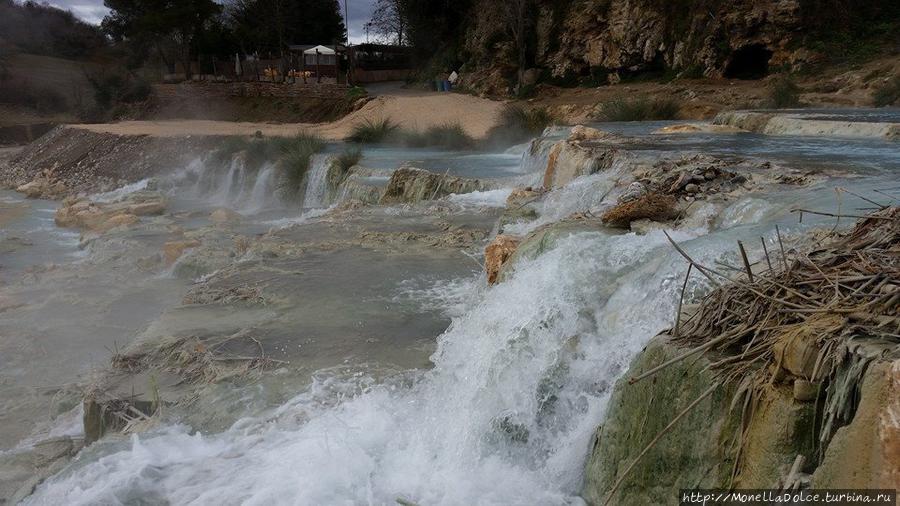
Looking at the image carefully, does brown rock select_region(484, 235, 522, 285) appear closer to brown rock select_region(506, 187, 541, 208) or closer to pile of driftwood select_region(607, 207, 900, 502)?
brown rock select_region(506, 187, 541, 208)

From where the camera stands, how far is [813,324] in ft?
6.95

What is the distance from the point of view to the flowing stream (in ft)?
11.5

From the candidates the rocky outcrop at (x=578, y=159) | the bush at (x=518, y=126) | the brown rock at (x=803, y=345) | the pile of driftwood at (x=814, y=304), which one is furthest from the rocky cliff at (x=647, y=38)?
the brown rock at (x=803, y=345)

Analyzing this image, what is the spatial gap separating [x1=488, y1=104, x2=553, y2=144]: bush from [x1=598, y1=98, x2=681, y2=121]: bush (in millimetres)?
1417

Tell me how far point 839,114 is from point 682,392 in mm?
10770

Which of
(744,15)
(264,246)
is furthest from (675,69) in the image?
(264,246)

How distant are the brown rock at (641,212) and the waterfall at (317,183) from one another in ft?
25.8

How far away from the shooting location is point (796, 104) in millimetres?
14133

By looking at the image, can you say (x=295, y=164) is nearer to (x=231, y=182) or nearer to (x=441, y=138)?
(x=231, y=182)

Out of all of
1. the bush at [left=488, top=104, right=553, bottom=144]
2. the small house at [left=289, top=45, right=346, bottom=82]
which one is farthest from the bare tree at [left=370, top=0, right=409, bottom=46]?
the bush at [left=488, top=104, right=553, bottom=144]

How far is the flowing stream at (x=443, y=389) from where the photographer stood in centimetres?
350

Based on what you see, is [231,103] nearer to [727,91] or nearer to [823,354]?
[727,91]

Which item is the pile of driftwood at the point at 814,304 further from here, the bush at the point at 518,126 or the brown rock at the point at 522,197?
the bush at the point at 518,126

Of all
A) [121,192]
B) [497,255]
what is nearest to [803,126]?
[497,255]
